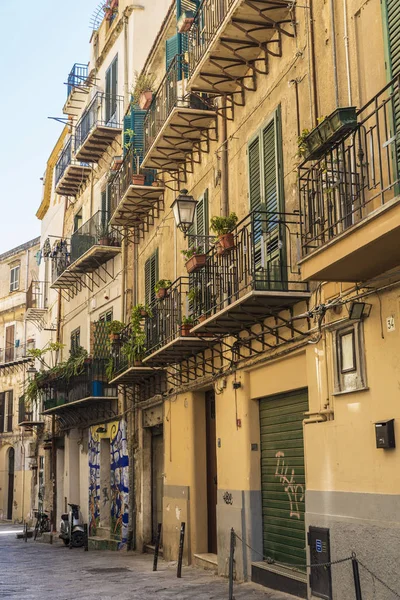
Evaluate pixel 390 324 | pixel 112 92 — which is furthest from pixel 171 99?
pixel 112 92

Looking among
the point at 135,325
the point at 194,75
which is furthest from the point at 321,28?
the point at 135,325

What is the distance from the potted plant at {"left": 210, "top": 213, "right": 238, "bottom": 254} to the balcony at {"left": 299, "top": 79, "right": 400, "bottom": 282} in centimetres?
260

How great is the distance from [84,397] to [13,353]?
24017 millimetres

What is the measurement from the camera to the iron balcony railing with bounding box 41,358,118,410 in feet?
74.7

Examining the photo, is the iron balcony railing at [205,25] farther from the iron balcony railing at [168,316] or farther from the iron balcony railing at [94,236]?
the iron balcony railing at [94,236]

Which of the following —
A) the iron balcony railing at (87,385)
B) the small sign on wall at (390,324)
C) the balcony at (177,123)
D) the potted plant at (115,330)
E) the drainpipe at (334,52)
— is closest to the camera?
the small sign on wall at (390,324)

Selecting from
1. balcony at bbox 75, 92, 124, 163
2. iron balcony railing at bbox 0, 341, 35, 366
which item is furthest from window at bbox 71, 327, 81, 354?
iron balcony railing at bbox 0, 341, 35, 366

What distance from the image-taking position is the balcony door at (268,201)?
1149cm

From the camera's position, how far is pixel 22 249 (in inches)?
1903

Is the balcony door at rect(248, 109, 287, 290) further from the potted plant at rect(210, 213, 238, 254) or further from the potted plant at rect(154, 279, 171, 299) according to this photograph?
the potted plant at rect(154, 279, 171, 299)

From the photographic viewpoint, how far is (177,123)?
15.3 metres

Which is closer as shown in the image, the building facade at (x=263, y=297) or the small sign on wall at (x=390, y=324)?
the small sign on wall at (x=390, y=324)

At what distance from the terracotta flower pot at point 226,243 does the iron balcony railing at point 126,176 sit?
6666 mm

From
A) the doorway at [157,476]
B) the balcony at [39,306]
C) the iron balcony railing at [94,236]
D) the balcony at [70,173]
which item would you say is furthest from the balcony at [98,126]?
the doorway at [157,476]
